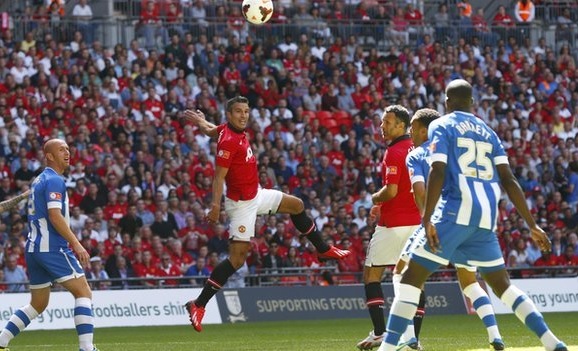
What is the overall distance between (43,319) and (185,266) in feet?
12.3

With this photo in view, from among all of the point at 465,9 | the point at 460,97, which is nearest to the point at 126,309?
the point at 460,97

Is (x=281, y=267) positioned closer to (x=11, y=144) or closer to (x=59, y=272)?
(x=11, y=144)

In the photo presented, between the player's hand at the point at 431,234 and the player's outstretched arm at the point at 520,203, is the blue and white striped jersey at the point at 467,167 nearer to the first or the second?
the player's outstretched arm at the point at 520,203

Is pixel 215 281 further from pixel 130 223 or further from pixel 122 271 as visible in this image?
pixel 130 223

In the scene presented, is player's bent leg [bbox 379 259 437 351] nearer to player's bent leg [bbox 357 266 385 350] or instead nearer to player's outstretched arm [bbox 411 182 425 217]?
player's outstretched arm [bbox 411 182 425 217]

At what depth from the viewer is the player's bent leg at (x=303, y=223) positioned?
15391 mm

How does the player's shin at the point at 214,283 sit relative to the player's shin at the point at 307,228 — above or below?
below

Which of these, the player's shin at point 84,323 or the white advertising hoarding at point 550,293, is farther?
the white advertising hoarding at point 550,293

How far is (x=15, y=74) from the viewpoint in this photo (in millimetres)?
28078

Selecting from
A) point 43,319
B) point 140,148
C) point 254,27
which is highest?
point 254,27

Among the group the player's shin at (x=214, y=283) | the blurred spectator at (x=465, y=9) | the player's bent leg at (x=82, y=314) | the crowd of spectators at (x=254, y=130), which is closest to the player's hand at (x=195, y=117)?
the player's shin at (x=214, y=283)

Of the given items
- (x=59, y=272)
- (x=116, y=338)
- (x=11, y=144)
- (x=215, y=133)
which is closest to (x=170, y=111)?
(x=11, y=144)

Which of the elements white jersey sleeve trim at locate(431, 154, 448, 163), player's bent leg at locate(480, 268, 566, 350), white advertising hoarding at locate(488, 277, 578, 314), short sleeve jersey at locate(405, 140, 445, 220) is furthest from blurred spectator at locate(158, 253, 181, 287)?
white jersey sleeve trim at locate(431, 154, 448, 163)

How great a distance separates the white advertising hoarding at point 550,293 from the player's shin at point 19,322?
13.4 meters
